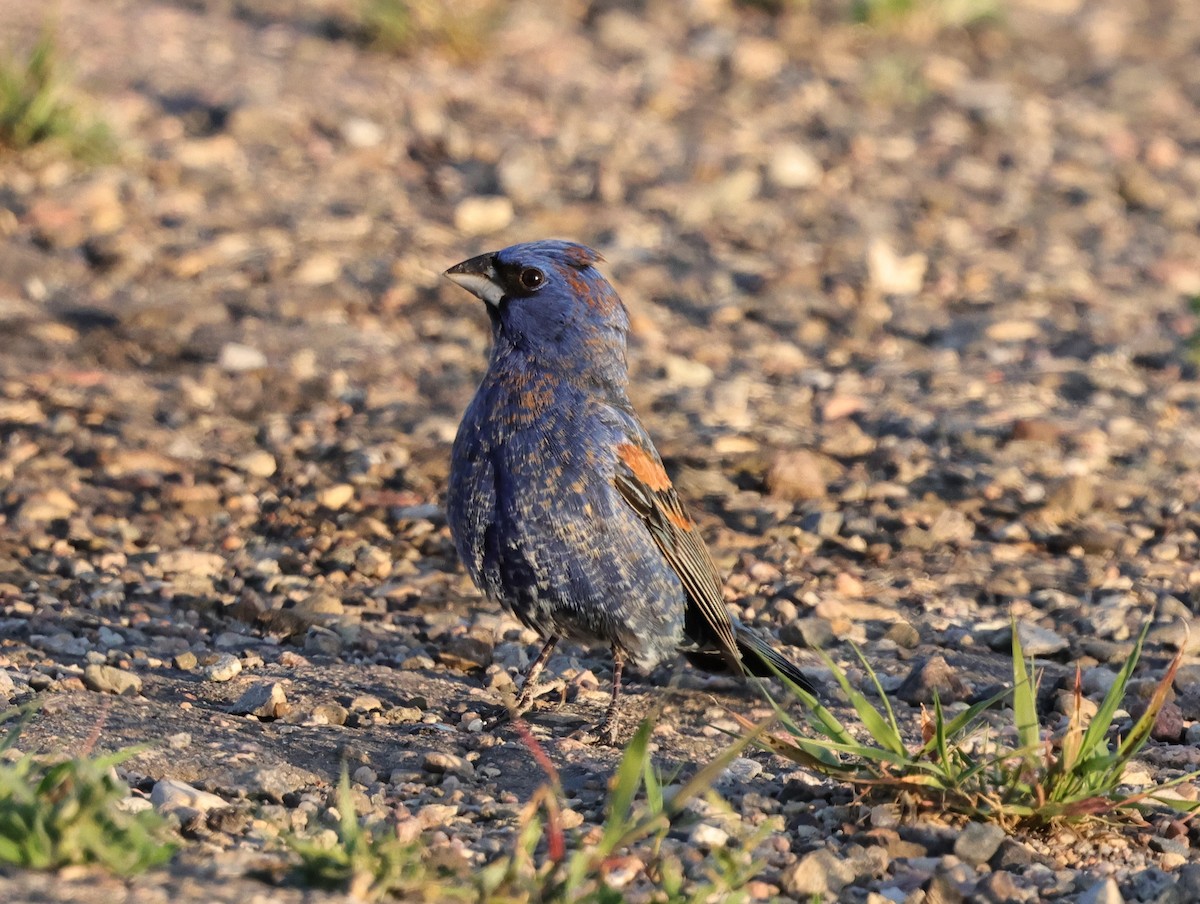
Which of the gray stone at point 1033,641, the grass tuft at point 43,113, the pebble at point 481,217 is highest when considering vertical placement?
the grass tuft at point 43,113

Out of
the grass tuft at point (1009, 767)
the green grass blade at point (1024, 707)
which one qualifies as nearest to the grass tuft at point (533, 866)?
the grass tuft at point (1009, 767)

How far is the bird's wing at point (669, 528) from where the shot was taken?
4.33 metres

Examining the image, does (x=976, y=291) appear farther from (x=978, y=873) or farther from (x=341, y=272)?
(x=978, y=873)

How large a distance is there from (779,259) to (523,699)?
3885 millimetres

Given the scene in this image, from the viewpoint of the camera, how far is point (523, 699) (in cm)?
445

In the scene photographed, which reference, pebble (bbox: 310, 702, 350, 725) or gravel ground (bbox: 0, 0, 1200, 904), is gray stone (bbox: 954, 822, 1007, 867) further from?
pebble (bbox: 310, 702, 350, 725)

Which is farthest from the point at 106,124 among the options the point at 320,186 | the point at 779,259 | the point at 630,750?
the point at 630,750

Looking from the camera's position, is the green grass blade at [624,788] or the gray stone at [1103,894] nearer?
the green grass blade at [624,788]

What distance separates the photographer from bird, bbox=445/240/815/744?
13.8 feet

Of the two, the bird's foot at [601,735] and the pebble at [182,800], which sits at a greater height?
the pebble at [182,800]

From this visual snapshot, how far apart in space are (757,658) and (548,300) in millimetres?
1101

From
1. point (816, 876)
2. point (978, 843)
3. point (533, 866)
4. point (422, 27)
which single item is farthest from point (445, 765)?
point (422, 27)

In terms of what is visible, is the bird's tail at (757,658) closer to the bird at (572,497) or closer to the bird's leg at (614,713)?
the bird at (572,497)

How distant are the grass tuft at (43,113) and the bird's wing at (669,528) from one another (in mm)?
4202
